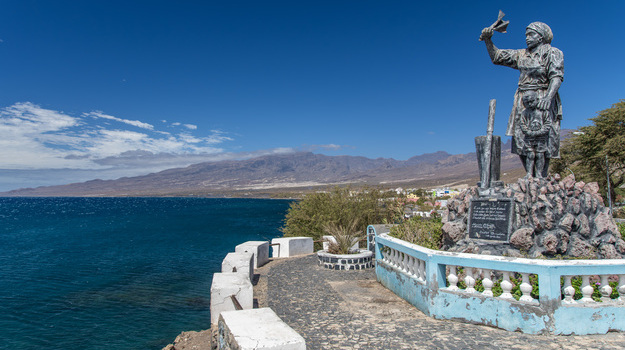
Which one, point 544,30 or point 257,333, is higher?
point 544,30

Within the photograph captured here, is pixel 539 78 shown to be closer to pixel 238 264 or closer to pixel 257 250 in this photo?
pixel 238 264

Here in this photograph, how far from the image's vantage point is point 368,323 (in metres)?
6.30

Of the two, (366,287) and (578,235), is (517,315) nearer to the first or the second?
(578,235)

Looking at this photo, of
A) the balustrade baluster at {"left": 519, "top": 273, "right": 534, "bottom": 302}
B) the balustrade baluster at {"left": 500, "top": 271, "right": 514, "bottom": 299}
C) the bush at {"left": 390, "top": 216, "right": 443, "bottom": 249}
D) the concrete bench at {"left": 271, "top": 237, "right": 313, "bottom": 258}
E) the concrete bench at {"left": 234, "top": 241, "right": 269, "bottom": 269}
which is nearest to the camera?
the balustrade baluster at {"left": 519, "top": 273, "right": 534, "bottom": 302}

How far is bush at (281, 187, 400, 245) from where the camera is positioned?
19266 millimetres

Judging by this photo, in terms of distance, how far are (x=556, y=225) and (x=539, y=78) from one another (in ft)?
11.1

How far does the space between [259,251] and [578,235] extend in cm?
835

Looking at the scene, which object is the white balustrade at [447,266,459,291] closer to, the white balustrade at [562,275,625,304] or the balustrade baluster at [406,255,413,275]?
the balustrade baluster at [406,255,413,275]

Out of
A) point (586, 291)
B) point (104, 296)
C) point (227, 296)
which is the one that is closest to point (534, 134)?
point (586, 291)

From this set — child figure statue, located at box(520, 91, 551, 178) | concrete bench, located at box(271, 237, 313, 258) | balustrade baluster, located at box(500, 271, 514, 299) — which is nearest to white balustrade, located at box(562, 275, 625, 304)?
balustrade baluster, located at box(500, 271, 514, 299)

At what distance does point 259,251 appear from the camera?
482 inches

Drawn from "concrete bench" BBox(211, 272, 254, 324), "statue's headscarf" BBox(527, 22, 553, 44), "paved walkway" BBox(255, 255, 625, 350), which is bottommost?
"paved walkway" BBox(255, 255, 625, 350)

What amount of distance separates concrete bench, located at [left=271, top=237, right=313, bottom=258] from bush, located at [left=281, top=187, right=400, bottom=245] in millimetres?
4142

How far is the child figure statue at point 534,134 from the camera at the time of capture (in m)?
8.77
